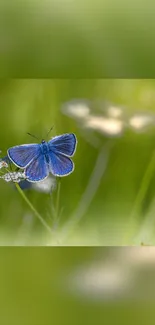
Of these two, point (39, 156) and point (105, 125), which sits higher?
point (105, 125)

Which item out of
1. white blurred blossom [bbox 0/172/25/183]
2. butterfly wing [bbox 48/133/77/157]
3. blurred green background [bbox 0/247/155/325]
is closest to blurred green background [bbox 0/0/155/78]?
butterfly wing [bbox 48/133/77/157]

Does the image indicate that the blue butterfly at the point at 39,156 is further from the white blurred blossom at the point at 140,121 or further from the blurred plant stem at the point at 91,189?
the white blurred blossom at the point at 140,121

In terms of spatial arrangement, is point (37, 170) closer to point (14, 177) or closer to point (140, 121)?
point (14, 177)

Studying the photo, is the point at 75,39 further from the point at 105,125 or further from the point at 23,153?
the point at 23,153

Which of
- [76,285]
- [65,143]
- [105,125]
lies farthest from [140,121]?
[76,285]

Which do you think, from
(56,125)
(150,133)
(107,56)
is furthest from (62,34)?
(150,133)

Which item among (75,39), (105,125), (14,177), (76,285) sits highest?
(75,39)

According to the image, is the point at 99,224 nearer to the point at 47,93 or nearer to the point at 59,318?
the point at 59,318
